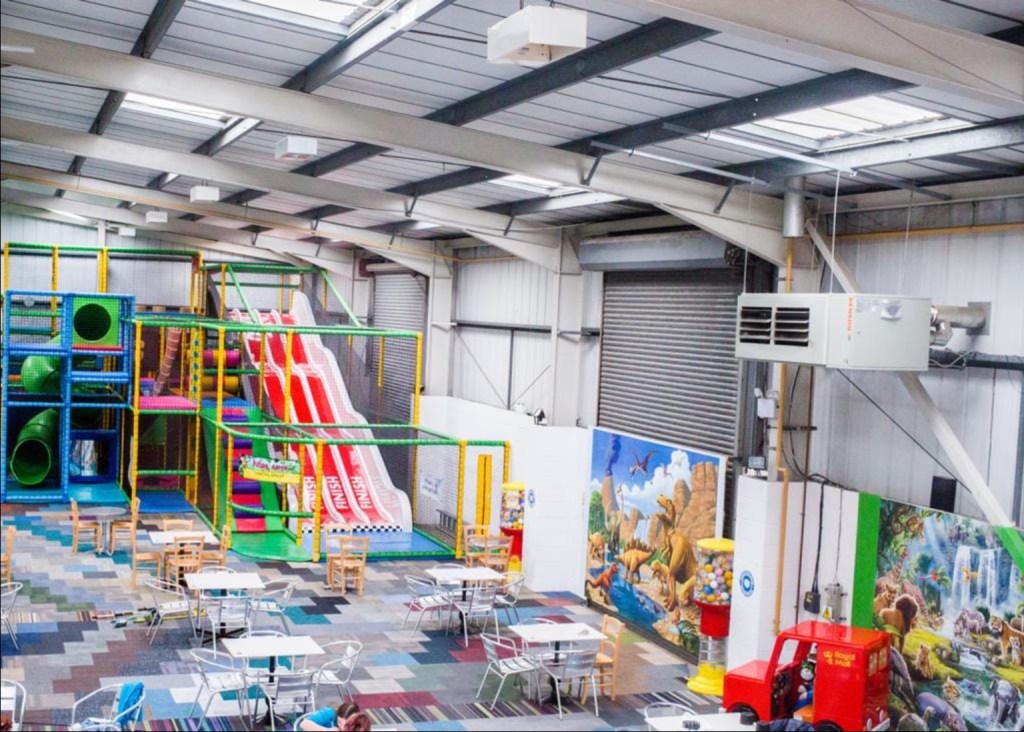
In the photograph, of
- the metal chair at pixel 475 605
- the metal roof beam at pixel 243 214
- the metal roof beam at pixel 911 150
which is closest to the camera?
the metal roof beam at pixel 911 150

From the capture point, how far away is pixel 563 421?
15.5 metres

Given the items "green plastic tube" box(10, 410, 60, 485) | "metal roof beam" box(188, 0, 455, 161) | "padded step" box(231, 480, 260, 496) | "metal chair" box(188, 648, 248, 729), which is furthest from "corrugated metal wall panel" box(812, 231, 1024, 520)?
"green plastic tube" box(10, 410, 60, 485)

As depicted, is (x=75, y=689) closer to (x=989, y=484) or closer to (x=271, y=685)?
(x=271, y=685)

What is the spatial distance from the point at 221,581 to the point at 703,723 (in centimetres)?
548

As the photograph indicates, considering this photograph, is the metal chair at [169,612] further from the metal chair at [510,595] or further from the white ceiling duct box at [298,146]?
the white ceiling duct box at [298,146]

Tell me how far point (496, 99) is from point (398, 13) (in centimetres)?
185

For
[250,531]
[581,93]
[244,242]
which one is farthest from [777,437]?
[244,242]

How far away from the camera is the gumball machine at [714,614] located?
11406 mm

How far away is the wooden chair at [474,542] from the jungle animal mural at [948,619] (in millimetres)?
5813

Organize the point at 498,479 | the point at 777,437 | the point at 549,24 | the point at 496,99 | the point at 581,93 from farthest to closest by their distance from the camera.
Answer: the point at 498,479, the point at 777,437, the point at 496,99, the point at 581,93, the point at 549,24

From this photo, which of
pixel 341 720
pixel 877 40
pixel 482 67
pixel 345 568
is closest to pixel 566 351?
pixel 345 568

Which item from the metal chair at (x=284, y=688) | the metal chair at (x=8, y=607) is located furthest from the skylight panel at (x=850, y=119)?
the metal chair at (x=8, y=607)

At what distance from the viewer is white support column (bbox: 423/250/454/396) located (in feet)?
67.1

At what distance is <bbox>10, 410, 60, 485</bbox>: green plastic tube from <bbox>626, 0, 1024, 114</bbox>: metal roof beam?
1686cm
